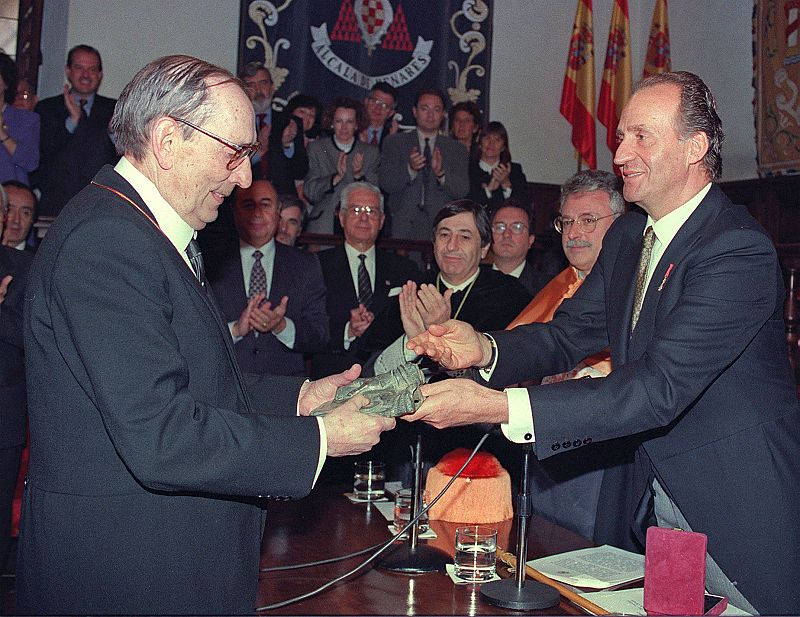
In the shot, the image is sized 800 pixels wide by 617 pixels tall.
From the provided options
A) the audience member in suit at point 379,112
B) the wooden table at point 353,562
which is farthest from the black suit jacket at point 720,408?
the audience member in suit at point 379,112

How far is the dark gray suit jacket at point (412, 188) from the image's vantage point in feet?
21.6

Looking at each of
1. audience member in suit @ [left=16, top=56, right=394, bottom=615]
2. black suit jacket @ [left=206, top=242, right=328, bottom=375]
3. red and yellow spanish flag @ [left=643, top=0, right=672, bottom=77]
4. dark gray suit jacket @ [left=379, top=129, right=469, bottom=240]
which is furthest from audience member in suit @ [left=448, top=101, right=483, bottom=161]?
audience member in suit @ [left=16, top=56, right=394, bottom=615]

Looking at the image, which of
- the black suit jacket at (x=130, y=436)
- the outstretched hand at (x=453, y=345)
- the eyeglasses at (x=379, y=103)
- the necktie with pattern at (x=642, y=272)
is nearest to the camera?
the black suit jacket at (x=130, y=436)

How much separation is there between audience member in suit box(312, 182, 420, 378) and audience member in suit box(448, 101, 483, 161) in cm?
275

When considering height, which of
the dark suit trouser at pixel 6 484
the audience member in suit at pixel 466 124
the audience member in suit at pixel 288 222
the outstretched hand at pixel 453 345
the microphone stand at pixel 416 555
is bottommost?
the dark suit trouser at pixel 6 484

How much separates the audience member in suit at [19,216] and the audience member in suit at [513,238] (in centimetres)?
232

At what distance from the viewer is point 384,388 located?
185 centimetres

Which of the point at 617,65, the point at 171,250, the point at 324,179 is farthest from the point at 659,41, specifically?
the point at 171,250

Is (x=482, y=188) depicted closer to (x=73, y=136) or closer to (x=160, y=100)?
(x=73, y=136)

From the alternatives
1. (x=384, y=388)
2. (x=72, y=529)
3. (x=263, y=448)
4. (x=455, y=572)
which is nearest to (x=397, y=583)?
(x=455, y=572)

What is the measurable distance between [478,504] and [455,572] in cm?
45

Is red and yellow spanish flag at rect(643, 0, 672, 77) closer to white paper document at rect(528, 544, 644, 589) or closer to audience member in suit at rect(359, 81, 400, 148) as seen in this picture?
audience member in suit at rect(359, 81, 400, 148)

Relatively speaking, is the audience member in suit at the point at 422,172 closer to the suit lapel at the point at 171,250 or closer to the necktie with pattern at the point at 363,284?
the necktie with pattern at the point at 363,284

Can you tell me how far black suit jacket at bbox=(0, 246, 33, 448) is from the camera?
3254 mm
